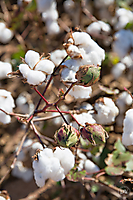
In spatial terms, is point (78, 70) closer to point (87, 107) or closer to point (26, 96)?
point (87, 107)

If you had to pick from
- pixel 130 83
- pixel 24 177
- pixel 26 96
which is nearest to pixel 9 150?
pixel 24 177

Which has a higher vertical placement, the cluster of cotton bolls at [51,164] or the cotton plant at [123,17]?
the cotton plant at [123,17]

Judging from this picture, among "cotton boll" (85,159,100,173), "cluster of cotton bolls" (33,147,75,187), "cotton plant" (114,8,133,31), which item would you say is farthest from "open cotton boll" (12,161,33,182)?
"cotton plant" (114,8,133,31)

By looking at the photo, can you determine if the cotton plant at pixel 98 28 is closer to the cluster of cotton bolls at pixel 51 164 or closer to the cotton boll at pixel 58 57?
the cotton boll at pixel 58 57

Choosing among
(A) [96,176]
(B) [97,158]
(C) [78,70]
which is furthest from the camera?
(B) [97,158]

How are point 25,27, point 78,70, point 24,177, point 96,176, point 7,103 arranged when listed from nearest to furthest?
point 78,70, point 7,103, point 96,176, point 24,177, point 25,27

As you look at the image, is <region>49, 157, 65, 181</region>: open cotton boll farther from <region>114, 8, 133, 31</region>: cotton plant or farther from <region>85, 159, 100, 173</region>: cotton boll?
<region>114, 8, 133, 31</region>: cotton plant

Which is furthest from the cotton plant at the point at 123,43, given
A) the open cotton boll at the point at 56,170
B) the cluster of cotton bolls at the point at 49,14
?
the open cotton boll at the point at 56,170
